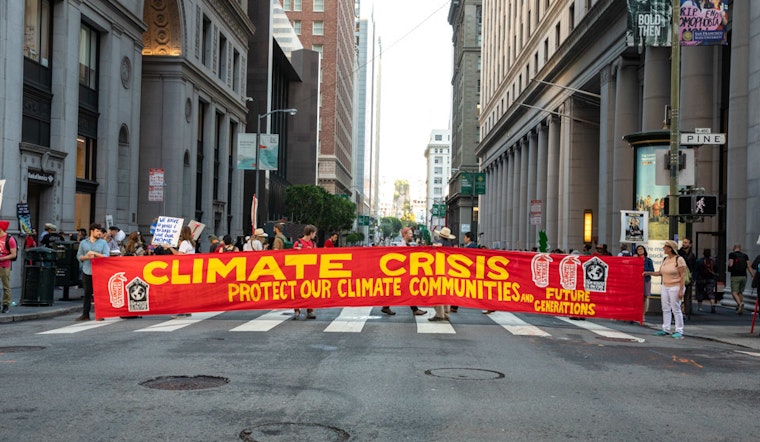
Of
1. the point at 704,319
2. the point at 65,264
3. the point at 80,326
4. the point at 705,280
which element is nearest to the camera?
the point at 80,326

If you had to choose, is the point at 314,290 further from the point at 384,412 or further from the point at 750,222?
the point at 750,222

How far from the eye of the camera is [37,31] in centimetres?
2552

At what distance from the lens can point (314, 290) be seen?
15320mm

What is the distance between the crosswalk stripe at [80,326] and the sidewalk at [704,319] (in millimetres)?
1644

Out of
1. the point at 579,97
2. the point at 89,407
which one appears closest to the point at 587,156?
the point at 579,97

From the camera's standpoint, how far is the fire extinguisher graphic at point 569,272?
15.6 m

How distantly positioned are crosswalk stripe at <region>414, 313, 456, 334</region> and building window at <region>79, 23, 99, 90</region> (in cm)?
2011

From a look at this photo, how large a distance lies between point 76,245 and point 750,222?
18896 mm

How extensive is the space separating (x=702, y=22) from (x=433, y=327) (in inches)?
441

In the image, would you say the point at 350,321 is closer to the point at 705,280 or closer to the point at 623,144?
the point at 705,280

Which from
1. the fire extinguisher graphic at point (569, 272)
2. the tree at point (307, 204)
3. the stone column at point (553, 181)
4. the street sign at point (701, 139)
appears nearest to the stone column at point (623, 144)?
the stone column at point (553, 181)

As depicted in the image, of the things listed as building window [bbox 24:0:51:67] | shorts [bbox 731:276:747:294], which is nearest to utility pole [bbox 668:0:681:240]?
shorts [bbox 731:276:747:294]

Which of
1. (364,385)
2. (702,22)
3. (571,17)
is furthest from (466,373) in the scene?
(571,17)

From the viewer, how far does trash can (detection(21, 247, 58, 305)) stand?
1722 centimetres
